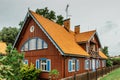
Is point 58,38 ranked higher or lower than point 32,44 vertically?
higher

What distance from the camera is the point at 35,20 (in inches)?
960

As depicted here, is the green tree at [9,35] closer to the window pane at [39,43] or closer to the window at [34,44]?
the window at [34,44]

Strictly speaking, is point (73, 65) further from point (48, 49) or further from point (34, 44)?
point (34, 44)

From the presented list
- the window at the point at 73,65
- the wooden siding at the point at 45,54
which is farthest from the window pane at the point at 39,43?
the window at the point at 73,65

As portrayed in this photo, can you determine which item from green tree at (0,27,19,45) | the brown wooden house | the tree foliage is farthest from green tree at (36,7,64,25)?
the tree foliage

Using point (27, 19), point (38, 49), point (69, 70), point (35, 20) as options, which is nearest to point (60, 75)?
point (69, 70)

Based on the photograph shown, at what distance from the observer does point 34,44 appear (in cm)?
2559

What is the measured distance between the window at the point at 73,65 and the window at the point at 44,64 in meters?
2.73

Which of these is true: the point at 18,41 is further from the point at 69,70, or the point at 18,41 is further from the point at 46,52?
the point at 69,70

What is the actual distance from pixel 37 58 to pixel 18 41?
5.66 meters

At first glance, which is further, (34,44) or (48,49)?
(34,44)

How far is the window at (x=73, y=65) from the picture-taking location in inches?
921

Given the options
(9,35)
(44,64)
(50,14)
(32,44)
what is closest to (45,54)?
(44,64)

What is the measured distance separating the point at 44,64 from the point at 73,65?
414 centimetres
